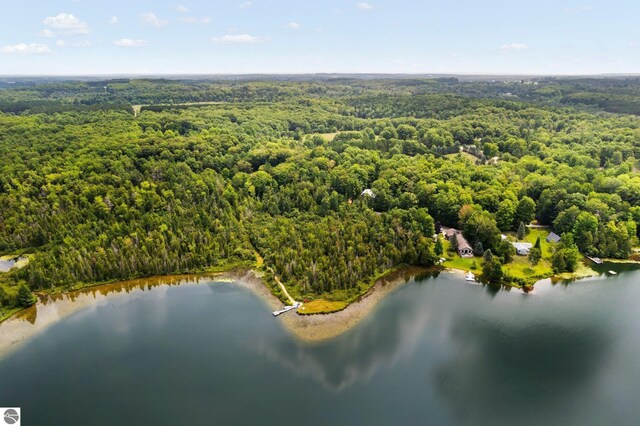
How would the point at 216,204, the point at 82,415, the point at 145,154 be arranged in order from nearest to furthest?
the point at 82,415 → the point at 216,204 → the point at 145,154

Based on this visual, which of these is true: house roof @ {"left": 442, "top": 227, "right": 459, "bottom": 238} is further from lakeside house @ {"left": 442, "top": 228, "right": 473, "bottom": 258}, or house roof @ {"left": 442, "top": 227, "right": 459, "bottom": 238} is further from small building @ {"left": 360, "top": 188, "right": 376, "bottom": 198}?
small building @ {"left": 360, "top": 188, "right": 376, "bottom": 198}

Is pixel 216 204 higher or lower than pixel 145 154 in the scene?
lower

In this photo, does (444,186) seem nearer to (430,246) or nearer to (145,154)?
(430,246)

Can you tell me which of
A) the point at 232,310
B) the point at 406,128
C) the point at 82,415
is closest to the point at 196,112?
the point at 406,128

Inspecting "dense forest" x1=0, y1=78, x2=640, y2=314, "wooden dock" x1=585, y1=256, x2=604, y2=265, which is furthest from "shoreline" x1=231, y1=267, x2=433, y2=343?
"wooden dock" x1=585, y1=256, x2=604, y2=265

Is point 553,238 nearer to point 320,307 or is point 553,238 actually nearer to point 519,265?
point 519,265

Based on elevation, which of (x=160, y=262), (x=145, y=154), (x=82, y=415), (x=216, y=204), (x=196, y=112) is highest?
(x=196, y=112)

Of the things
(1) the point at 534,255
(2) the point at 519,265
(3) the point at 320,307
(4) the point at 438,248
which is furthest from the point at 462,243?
(3) the point at 320,307
